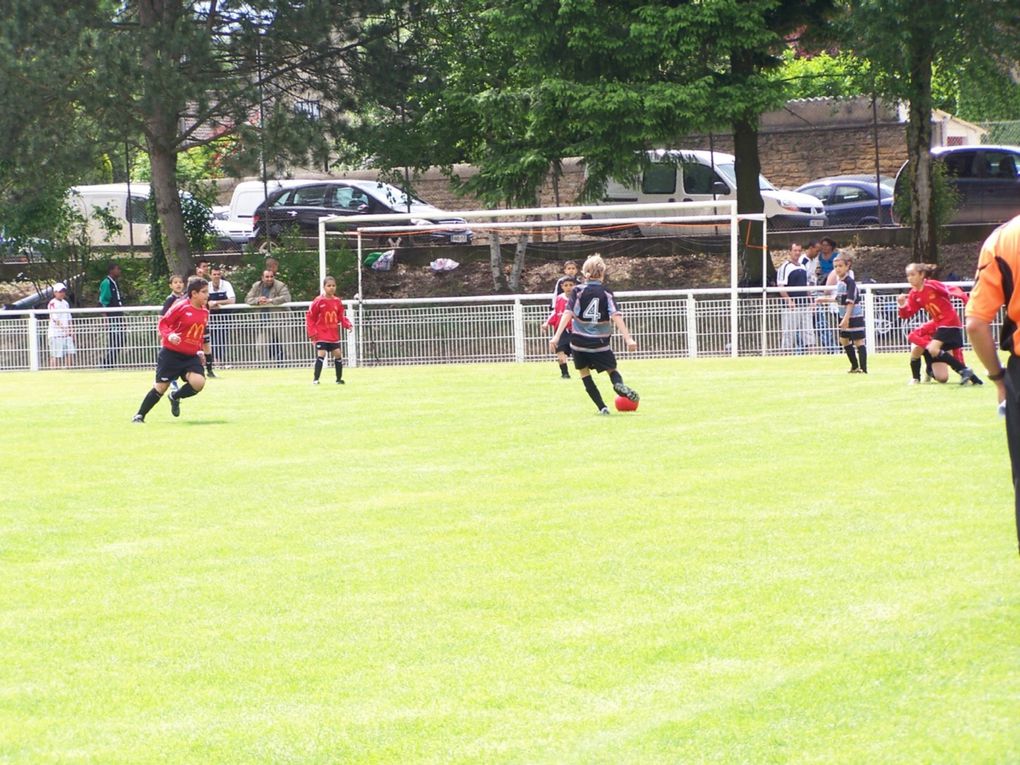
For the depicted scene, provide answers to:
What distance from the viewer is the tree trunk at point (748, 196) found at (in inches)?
1211

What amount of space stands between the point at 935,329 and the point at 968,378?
78 cm

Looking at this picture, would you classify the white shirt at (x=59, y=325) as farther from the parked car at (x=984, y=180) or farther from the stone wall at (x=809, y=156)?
the parked car at (x=984, y=180)

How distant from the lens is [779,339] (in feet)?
87.2

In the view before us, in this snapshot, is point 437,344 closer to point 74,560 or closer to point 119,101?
point 119,101

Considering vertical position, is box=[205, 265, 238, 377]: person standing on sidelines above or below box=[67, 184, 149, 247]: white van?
below

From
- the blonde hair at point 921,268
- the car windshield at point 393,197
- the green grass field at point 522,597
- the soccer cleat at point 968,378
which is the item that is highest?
the car windshield at point 393,197

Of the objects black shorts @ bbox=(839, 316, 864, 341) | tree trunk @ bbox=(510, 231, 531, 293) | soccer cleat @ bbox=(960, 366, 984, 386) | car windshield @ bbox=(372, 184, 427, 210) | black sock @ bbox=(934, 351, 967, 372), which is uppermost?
car windshield @ bbox=(372, 184, 427, 210)

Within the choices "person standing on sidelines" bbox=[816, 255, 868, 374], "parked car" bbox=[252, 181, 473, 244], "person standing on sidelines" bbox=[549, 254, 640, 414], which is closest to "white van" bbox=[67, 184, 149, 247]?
"parked car" bbox=[252, 181, 473, 244]

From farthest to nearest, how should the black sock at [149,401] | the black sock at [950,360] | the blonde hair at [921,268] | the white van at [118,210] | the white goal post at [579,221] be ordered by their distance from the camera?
the white van at [118,210] → the white goal post at [579,221] → the blonde hair at [921,268] → the black sock at [950,360] → the black sock at [149,401]

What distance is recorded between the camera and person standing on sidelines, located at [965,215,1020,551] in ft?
21.2

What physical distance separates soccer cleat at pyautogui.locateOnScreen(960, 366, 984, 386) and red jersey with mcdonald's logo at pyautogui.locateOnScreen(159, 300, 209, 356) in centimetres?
870

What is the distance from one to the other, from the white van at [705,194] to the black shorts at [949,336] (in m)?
15.5

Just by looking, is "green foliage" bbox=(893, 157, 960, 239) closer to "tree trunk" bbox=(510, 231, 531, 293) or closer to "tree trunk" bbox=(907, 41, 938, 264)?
"tree trunk" bbox=(907, 41, 938, 264)

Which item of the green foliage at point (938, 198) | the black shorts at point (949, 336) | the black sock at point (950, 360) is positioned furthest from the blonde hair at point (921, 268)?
the green foliage at point (938, 198)
